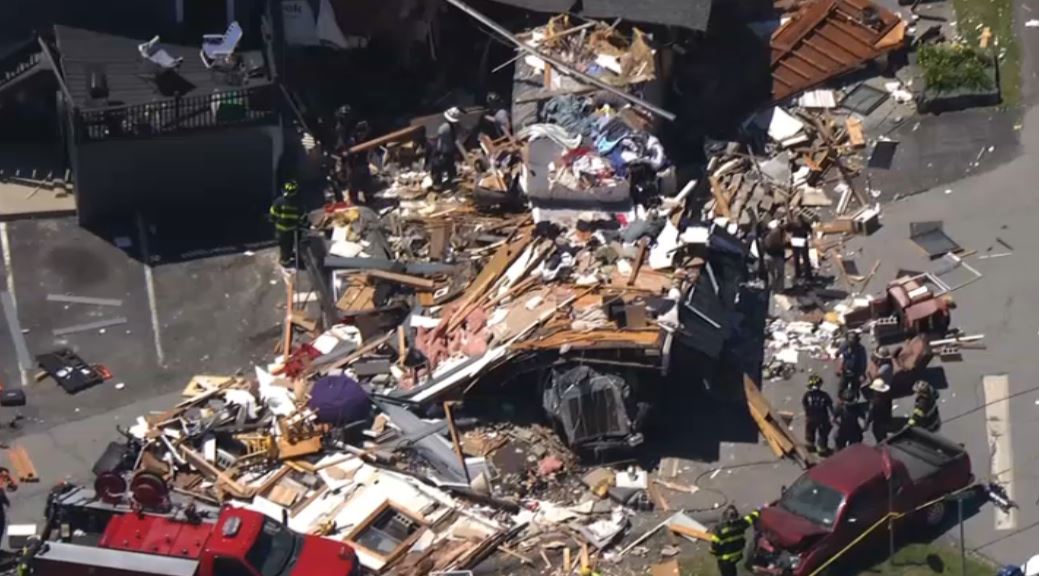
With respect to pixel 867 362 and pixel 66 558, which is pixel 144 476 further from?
pixel 867 362

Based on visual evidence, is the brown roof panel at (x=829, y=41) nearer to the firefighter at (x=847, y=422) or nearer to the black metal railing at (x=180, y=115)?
the firefighter at (x=847, y=422)

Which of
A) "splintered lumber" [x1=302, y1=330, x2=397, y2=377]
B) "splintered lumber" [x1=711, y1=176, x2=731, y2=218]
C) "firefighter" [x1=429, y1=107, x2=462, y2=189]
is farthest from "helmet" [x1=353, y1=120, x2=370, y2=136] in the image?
"splintered lumber" [x1=711, y1=176, x2=731, y2=218]

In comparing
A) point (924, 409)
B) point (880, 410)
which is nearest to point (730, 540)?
point (880, 410)

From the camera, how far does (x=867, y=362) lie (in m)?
28.9

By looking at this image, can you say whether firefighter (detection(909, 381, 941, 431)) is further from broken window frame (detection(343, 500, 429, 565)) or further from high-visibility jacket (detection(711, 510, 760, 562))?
broken window frame (detection(343, 500, 429, 565))

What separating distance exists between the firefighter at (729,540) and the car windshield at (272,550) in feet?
17.1

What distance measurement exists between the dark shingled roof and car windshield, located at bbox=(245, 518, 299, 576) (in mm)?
9584

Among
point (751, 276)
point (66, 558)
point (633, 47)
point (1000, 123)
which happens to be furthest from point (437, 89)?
point (66, 558)

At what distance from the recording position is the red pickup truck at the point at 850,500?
Result: 2517cm

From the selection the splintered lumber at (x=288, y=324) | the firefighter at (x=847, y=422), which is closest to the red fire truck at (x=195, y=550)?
the splintered lumber at (x=288, y=324)

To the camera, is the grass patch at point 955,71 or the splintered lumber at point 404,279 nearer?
the splintered lumber at point 404,279

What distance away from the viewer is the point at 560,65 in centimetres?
3266

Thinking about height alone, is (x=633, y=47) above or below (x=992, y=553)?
above

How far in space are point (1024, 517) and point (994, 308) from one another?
443 centimetres
